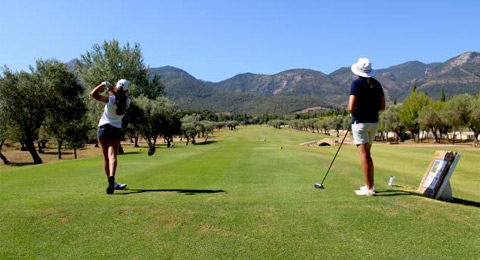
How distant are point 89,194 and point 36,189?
2.01 metres

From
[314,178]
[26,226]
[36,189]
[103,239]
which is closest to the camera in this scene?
[103,239]

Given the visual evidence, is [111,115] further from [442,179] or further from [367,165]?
[442,179]

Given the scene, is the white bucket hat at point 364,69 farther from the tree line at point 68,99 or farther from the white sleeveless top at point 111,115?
the tree line at point 68,99

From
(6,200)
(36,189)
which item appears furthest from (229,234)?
(36,189)

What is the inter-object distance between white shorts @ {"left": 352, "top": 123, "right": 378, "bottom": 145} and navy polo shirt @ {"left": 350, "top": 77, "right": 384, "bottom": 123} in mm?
109

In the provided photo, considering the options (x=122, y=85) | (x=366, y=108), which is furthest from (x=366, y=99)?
(x=122, y=85)

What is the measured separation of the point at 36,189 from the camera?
888 centimetres

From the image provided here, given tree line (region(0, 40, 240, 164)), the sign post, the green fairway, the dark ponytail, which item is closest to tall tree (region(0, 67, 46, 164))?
tree line (region(0, 40, 240, 164))

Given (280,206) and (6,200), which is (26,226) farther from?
(280,206)

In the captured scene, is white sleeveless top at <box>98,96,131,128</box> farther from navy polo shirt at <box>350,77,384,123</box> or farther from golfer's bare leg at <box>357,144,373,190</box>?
golfer's bare leg at <box>357,144,373,190</box>

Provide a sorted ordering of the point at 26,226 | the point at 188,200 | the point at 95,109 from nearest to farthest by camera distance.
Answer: the point at 26,226 → the point at 188,200 → the point at 95,109

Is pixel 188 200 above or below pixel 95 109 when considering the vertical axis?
below

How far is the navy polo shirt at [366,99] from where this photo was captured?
7.61 metres

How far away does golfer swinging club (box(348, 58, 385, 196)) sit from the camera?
7.61 m
